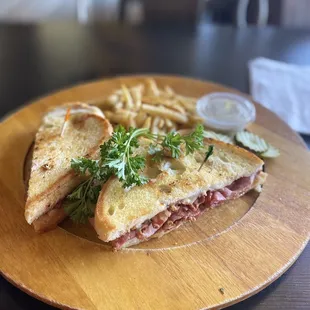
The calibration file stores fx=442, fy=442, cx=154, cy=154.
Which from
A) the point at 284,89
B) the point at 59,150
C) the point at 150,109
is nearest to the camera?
the point at 59,150

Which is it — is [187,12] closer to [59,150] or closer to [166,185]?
[59,150]

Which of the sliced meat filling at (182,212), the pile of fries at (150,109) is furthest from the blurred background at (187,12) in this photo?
the sliced meat filling at (182,212)

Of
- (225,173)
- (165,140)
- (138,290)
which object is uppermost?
(165,140)

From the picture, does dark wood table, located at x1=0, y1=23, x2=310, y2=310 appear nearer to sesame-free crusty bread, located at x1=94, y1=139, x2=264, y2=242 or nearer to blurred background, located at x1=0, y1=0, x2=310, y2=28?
blurred background, located at x1=0, y1=0, x2=310, y2=28

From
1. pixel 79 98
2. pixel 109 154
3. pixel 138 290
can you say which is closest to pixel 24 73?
pixel 79 98

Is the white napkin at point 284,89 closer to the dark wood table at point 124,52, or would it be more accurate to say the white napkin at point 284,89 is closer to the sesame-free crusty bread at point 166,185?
the dark wood table at point 124,52

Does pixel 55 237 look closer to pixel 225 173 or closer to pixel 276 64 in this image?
pixel 225 173

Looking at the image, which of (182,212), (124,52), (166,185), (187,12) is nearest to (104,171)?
(166,185)
